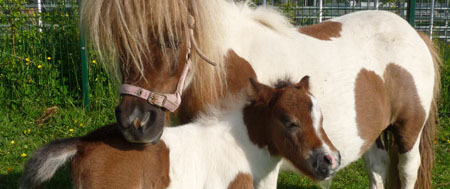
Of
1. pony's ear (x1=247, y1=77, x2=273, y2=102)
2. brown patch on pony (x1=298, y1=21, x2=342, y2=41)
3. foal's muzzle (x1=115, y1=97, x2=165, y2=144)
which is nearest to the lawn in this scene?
brown patch on pony (x1=298, y1=21, x2=342, y2=41)

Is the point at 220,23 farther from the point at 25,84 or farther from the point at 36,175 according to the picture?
the point at 25,84

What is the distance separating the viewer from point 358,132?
364 cm

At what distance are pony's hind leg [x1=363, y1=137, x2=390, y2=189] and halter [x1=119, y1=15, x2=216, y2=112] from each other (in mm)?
2344

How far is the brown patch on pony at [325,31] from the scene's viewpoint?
12.6ft

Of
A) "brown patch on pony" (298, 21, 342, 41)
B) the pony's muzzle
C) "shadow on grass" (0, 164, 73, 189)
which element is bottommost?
"shadow on grass" (0, 164, 73, 189)

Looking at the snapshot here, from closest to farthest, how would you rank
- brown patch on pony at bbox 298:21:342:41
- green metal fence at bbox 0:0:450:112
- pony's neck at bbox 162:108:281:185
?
pony's neck at bbox 162:108:281:185 < brown patch on pony at bbox 298:21:342:41 < green metal fence at bbox 0:0:450:112

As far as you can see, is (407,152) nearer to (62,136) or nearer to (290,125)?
(290,125)

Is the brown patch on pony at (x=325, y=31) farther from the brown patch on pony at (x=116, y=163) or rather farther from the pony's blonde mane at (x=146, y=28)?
the brown patch on pony at (x=116, y=163)

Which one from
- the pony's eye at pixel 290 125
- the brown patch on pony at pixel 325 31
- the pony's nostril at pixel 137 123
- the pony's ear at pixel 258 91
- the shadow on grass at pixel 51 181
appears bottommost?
the shadow on grass at pixel 51 181

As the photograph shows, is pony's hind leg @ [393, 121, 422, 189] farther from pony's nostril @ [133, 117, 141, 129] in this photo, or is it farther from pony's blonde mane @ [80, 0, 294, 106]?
pony's nostril @ [133, 117, 141, 129]

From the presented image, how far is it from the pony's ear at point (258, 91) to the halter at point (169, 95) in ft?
0.84

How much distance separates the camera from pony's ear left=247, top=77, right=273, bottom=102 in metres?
2.90

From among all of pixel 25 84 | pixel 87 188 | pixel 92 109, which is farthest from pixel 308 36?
pixel 25 84

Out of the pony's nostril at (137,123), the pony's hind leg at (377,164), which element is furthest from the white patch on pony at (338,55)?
the pony's nostril at (137,123)
